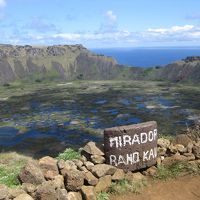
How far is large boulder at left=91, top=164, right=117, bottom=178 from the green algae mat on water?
65.6 metres

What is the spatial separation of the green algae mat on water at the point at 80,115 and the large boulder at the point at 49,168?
216ft

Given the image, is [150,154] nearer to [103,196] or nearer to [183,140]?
[183,140]

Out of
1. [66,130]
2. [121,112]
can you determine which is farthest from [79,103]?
[66,130]

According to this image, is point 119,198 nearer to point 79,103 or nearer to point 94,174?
point 94,174

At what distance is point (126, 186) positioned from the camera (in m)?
20.3

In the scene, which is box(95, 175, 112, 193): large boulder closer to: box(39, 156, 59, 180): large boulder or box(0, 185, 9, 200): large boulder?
box(39, 156, 59, 180): large boulder

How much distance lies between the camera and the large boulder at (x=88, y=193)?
1841 cm

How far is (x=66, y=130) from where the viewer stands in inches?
4422

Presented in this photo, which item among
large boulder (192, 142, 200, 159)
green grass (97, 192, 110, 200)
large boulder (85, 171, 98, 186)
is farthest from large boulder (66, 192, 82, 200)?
large boulder (192, 142, 200, 159)

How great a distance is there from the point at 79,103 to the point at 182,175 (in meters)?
144

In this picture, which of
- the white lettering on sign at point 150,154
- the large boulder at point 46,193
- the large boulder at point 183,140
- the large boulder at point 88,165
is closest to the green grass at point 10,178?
the large boulder at point 46,193

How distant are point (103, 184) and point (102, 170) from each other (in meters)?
0.74

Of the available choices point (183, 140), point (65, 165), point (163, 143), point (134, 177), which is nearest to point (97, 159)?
point (65, 165)

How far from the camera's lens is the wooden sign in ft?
68.0
